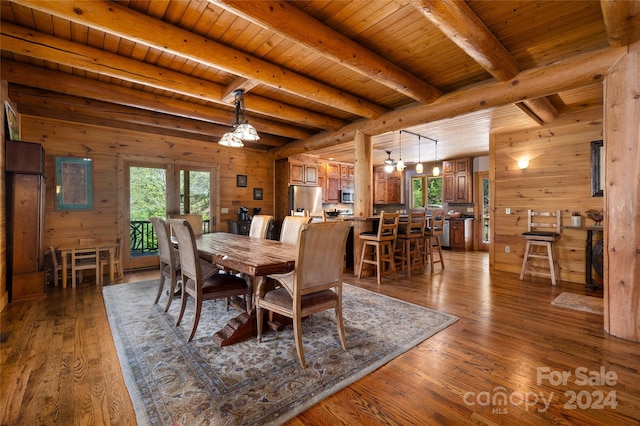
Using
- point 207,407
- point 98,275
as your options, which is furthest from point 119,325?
point 98,275

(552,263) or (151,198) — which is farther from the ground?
(151,198)

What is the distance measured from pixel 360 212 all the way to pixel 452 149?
3556mm

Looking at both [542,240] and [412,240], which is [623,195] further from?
[412,240]

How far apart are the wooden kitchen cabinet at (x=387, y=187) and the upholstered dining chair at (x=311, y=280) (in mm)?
7208

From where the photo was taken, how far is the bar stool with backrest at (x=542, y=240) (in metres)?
4.04

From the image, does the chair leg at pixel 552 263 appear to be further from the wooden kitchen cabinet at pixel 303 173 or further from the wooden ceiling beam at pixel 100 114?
the wooden ceiling beam at pixel 100 114

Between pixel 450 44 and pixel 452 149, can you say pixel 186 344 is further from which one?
pixel 452 149

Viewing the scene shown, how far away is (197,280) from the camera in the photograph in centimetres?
227

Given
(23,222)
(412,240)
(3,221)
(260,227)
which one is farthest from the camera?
(412,240)

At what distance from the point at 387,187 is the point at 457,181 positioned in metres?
2.16

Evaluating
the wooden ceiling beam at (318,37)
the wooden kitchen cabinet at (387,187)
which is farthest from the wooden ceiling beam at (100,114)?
the wooden kitchen cabinet at (387,187)

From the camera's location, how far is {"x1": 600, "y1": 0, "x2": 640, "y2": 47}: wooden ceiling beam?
1841 millimetres

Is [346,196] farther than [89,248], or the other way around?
[346,196]

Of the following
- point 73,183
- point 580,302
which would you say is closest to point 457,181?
point 580,302
